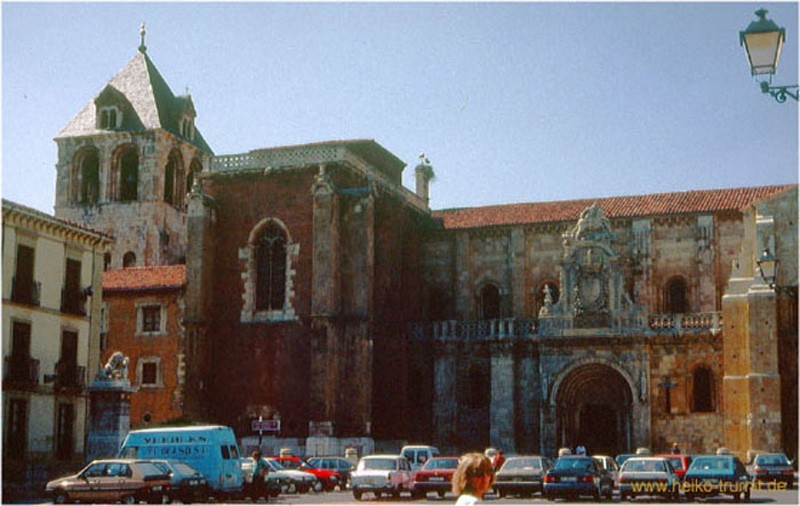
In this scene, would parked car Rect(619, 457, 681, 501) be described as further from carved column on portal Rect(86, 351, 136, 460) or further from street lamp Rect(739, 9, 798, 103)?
street lamp Rect(739, 9, 798, 103)

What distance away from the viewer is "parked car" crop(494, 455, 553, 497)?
26.3 m

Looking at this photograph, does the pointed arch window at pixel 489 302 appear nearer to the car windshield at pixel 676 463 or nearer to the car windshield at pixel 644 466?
the car windshield at pixel 676 463

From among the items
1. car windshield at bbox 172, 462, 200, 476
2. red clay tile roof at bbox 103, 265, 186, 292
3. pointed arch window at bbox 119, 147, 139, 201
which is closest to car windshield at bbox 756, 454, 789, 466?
car windshield at bbox 172, 462, 200, 476

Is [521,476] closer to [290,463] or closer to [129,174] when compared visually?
[290,463]

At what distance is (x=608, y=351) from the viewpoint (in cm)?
4200

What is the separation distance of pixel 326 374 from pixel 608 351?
10.6 metres

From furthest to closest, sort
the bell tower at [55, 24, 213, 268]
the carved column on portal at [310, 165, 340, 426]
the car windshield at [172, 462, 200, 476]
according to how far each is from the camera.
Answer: the bell tower at [55, 24, 213, 268] → the carved column on portal at [310, 165, 340, 426] → the car windshield at [172, 462, 200, 476]

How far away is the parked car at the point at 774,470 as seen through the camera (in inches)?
1177

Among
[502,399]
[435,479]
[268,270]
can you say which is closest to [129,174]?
[268,270]

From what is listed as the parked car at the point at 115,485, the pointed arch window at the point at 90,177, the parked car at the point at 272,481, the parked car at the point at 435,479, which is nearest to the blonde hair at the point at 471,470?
the parked car at the point at 115,485

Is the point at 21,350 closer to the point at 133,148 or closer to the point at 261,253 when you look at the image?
the point at 261,253

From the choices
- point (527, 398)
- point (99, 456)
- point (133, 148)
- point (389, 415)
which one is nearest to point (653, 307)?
point (527, 398)

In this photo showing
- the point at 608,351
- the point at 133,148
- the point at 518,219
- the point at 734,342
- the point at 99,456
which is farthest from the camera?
→ the point at 133,148

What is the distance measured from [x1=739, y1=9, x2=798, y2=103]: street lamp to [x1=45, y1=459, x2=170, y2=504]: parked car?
582 inches
